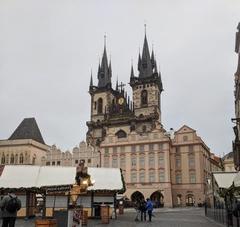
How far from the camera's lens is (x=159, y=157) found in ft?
221

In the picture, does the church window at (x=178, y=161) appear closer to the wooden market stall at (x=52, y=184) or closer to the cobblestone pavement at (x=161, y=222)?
the cobblestone pavement at (x=161, y=222)

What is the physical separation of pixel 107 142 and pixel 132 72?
27008 millimetres

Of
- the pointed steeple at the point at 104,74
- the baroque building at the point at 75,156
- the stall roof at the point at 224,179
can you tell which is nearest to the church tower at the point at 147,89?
the pointed steeple at the point at 104,74

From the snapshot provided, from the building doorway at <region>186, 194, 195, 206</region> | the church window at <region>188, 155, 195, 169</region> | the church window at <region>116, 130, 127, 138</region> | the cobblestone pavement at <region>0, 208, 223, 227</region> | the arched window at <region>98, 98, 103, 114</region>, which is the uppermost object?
the arched window at <region>98, 98, 103, 114</region>

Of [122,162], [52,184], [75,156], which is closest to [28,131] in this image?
[75,156]

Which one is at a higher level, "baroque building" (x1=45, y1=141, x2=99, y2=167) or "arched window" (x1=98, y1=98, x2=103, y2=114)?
"arched window" (x1=98, y1=98, x2=103, y2=114)

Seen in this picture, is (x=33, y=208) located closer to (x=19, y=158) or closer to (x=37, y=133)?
(x=19, y=158)

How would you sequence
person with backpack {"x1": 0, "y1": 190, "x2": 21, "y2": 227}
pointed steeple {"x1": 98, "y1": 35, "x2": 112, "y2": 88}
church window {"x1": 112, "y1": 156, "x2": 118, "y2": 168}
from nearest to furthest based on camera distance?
person with backpack {"x1": 0, "y1": 190, "x2": 21, "y2": 227} → church window {"x1": 112, "y1": 156, "x2": 118, "y2": 168} → pointed steeple {"x1": 98, "y1": 35, "x2": 112, "y2": 88}

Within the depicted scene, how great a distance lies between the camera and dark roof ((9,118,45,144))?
79.3 meters

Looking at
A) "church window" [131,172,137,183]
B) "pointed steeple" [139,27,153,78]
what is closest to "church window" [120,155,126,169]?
"church window" [131,172,137,183]

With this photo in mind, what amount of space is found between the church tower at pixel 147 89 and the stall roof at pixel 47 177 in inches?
2105

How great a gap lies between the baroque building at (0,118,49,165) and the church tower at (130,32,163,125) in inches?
899

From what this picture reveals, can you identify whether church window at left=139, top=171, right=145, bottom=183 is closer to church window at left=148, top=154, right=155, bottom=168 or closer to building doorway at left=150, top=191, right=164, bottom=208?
church window at left=148, top=154, right=155, bottom=168

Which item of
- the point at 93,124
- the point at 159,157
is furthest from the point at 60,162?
the point at 159,157
